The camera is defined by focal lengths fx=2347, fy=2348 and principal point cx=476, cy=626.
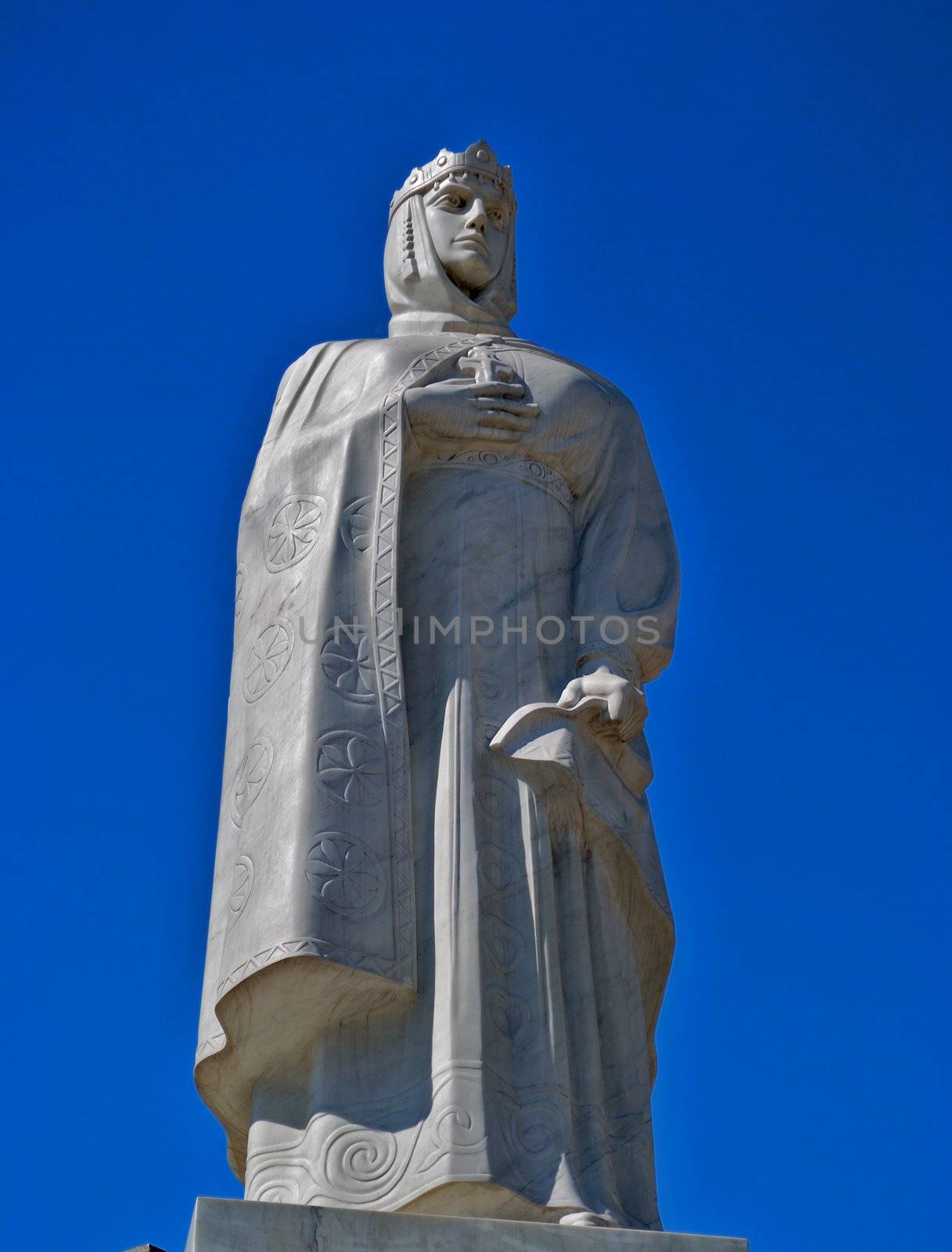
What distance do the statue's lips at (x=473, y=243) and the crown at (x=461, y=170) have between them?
1.12ft

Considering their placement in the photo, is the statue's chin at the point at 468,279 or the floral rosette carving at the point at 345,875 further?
the statue's chin at the point at 468,279

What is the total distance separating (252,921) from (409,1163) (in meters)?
1.19

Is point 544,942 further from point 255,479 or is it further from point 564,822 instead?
point 255,479

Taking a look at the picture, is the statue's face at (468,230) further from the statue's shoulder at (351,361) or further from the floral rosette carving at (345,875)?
the floral rosette carving at (345,875)

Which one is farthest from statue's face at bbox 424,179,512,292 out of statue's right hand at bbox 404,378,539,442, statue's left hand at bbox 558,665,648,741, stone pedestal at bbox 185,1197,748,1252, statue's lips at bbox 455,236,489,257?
stone pedestal at bbox 185,1197,748,1252

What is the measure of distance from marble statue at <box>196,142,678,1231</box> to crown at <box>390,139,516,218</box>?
0.92 meters

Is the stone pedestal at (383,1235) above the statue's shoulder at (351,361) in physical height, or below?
below

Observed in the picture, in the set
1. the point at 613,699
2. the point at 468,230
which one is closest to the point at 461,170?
the point at 468,230

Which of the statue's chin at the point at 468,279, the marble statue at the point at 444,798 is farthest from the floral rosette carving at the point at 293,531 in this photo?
the statue's chin at the point at 468,279

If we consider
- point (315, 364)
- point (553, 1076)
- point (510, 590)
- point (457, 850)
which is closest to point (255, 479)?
point (315, 364)

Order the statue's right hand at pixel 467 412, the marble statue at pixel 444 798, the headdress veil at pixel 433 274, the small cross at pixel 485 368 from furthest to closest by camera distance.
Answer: the headdress veil at pixel 433 274 < the small cross at pixel 485 368 < the statue's right hand at pixel 467 412 < the marble statue at pixel 444 798

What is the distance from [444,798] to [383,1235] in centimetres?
205

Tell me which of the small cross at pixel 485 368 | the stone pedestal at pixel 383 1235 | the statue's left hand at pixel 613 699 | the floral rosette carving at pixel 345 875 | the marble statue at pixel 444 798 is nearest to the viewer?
the stone pedestal at pixel 383 1235

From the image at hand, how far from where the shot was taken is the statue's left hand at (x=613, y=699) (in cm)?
1011
